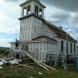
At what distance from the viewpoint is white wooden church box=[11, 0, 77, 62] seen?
1922cm

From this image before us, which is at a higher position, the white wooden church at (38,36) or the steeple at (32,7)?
the steeple at (32,7)

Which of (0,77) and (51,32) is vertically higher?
(51,32)

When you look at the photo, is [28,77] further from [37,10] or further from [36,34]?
[37,10]

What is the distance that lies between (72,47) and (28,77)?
816 inches

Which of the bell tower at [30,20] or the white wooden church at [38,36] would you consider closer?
the white wooden church at [38,36]

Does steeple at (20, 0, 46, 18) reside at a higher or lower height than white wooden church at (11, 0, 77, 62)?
higher

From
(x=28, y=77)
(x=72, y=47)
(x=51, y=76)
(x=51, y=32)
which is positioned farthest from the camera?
(x=72, y=47)

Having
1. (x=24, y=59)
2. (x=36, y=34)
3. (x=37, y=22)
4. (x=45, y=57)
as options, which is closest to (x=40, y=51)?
(x=45, y=57)

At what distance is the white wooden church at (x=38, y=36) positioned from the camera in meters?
19.2

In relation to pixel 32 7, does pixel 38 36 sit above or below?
below

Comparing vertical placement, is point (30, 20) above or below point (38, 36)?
above

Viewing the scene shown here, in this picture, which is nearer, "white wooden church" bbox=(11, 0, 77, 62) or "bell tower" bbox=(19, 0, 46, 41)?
"white wooden church" bbox=(11, 0, 77, 62)

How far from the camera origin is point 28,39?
72.3 feet

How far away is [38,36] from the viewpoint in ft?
74.6
